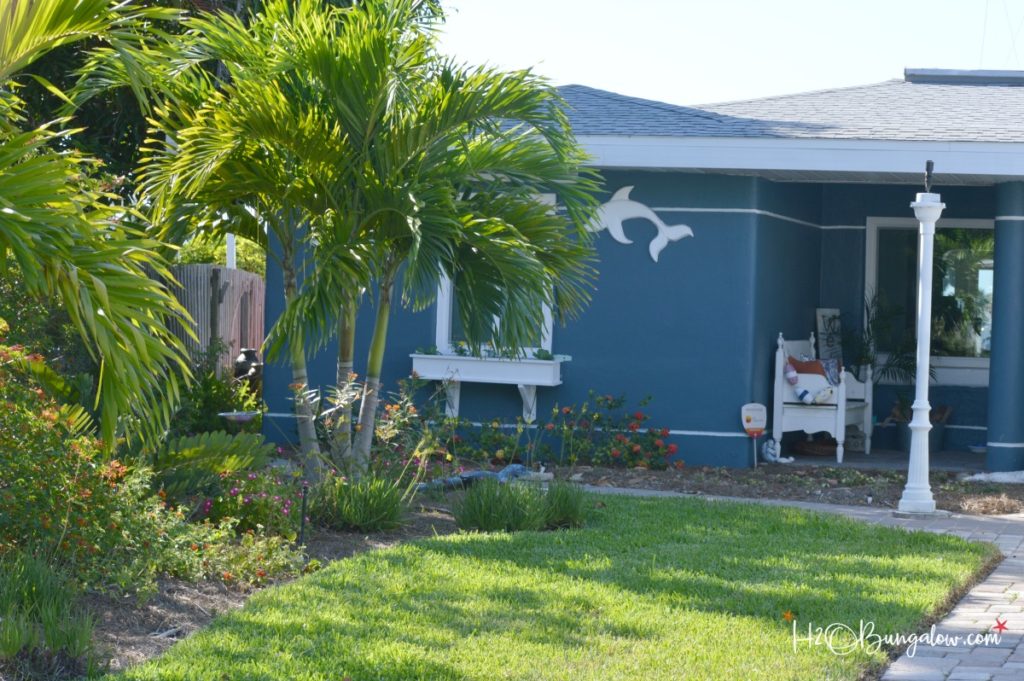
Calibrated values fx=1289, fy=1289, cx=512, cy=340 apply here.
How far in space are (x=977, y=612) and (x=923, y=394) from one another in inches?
142

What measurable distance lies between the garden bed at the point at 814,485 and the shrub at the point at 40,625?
20.5 feet

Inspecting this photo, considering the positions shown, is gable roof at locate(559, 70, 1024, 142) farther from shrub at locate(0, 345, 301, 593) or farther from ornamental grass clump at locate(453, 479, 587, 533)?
shrub at locate(0, 345, 301, 593)

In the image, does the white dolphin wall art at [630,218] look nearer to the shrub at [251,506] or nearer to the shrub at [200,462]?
the shrub at [200,462]

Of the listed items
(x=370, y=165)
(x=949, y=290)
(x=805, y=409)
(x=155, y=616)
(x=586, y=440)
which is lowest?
(x=155, y=616)

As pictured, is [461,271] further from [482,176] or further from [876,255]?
[876,255]

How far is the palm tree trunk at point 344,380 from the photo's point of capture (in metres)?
8.76

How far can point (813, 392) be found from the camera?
41.2 feet

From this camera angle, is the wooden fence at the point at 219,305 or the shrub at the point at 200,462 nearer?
the shrub at the point at 200,462

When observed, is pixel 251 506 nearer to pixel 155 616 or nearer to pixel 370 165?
pixel 155 616

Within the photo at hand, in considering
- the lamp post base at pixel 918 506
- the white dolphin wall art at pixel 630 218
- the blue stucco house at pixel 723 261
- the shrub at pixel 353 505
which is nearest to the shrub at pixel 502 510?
the shrub at pixel 353 505

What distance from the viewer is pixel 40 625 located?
17.0ft

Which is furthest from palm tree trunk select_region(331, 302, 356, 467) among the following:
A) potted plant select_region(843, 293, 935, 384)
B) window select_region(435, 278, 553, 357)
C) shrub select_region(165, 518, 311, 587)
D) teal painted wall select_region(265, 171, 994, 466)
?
potted plant select_region(843, 293, 935, 384)

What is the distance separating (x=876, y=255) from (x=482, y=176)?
6786mm

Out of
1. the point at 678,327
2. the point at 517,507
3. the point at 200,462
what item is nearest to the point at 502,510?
the point at 517,507
